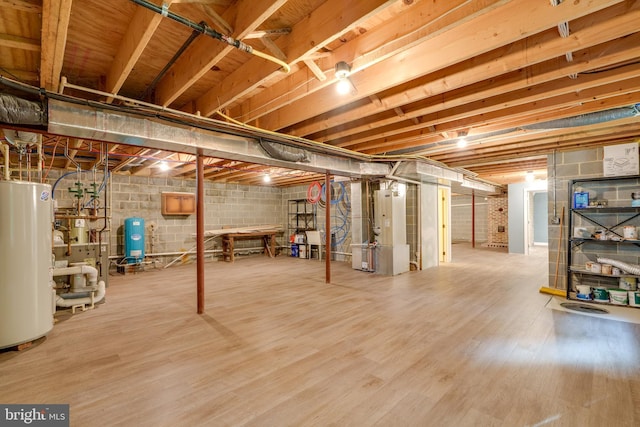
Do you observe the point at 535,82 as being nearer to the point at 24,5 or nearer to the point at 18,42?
the point at 24,5

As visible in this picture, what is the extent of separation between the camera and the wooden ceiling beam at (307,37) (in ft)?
5.42

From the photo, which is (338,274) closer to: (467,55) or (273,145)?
(273,145)

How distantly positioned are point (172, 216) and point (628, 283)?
866 cm

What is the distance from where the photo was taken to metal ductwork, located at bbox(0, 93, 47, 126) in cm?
221

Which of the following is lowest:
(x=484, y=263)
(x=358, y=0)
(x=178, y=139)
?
(x=484, y=263)

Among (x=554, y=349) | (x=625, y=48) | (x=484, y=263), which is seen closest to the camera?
(x=625, y=48)

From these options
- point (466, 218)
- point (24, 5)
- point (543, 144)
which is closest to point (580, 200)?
point (543, 144)

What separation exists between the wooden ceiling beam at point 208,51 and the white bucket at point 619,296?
5161 millimetres

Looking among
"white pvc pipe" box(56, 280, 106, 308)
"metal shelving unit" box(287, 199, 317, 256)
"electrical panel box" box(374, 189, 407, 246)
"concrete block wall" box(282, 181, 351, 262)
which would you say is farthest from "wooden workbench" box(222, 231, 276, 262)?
"white pvc pipe" box(56, 280, 106, 308)

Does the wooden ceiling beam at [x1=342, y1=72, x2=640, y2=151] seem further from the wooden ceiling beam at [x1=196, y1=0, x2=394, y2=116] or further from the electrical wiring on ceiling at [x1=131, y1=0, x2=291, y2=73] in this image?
the electrical wiring on ceiling at [x1=131, y1=0, x2=291, y2=73]

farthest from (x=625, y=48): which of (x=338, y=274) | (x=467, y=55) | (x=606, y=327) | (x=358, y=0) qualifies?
(x=338, y=274)

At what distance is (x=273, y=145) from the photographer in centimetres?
376

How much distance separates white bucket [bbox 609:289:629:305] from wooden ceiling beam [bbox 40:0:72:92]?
603 centimetres

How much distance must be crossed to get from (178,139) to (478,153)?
466cm
